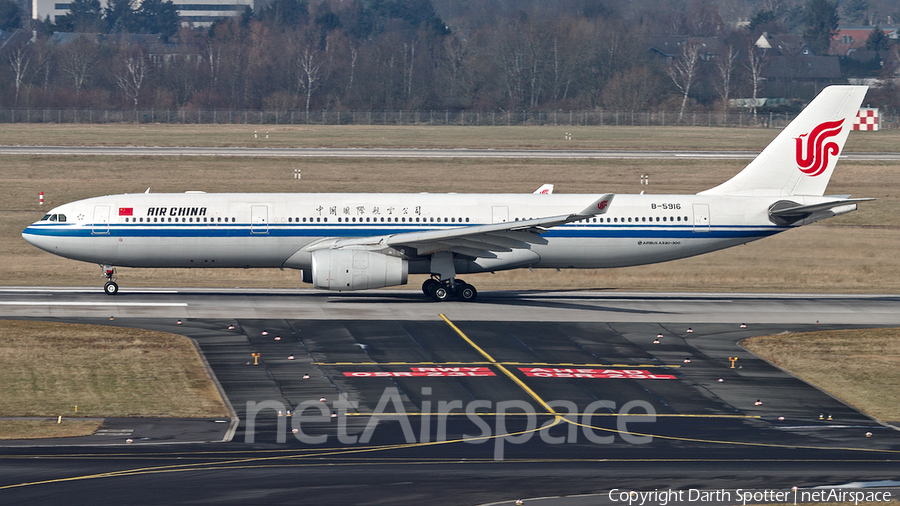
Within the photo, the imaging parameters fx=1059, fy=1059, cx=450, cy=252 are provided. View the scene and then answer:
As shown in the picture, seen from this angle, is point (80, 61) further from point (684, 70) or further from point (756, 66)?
point (756, 66)

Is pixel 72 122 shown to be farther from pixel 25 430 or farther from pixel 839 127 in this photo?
pixel 25 430

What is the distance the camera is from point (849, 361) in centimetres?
3259

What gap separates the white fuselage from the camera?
135 feet

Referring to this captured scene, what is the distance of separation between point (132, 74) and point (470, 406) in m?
128

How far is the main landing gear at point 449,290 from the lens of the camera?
1651 inches

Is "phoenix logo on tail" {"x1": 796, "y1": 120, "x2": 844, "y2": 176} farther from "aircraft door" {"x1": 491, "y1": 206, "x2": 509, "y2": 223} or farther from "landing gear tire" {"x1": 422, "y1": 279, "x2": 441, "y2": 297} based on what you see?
"landing gear tire" {"x1": 422, "y1": 279, "x2": 441, "y2": 297}

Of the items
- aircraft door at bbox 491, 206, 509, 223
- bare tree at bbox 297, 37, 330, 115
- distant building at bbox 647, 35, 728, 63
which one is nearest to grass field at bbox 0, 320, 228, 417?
aircraft door at bbox 491, 206, 509, 223

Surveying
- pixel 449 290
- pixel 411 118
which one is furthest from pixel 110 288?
pixel 411 118

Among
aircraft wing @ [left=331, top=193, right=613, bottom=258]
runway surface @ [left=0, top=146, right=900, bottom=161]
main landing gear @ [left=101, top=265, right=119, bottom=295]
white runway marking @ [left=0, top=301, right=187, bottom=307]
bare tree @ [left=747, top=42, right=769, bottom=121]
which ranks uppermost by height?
bare tree @ [left=747, top=42, right=769, bottom=121]

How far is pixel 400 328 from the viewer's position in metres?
35.9

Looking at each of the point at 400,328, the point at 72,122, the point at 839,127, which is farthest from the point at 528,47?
the point at 400,328

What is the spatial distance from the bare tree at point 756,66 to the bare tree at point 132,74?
3112 inches

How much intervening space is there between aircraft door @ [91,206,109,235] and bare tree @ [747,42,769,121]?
349ft

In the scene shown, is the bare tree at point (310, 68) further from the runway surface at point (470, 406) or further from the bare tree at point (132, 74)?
the runway surface at point (470, 406)
